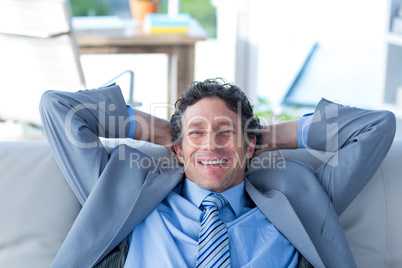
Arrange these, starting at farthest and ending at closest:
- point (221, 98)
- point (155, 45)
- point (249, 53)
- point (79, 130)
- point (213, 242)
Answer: point (249, 53)
point (155, 45)
point (221, 98)
point (79, 130)
point (213, 242)

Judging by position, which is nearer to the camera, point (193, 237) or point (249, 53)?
point (193, 237)

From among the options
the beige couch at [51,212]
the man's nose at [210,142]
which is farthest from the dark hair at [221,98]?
the beige couch at [51,212]

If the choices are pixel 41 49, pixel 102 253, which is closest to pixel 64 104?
pixel 102 253

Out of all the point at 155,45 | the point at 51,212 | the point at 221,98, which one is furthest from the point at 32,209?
the point at 155,45

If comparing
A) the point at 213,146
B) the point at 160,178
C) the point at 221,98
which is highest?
the point at 221,98

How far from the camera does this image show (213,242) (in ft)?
4.63

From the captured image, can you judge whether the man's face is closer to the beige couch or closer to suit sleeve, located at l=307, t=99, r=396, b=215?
suit sleeve, located at l=307, t=99, r=396, b=215

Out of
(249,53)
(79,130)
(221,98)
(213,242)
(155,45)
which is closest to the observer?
(213,242)

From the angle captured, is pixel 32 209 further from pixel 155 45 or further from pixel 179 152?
pixel 155 45

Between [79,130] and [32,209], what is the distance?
273 millimetres

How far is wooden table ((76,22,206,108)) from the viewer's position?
3057mm

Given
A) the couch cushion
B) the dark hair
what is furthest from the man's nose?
the couch cushion

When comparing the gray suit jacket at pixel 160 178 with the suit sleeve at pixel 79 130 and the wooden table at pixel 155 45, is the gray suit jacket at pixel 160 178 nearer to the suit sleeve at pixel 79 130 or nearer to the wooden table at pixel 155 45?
the suit sleeve at pixel 79 130

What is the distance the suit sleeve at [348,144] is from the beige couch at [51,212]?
0.27 ft
